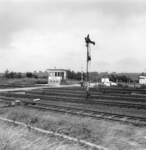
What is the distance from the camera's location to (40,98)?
1574 cm

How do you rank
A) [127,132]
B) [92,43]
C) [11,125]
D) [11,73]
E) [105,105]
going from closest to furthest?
[127,132] → [11,125] → [105,105] → [92,43] → [11,73]

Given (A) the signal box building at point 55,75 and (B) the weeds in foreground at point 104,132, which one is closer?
(B) the weeds in foreground at point 104,132

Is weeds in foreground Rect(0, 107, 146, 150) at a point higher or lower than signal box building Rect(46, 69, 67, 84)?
lower

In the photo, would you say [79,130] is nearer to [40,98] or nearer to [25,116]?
[25,116]

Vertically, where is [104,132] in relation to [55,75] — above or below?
below

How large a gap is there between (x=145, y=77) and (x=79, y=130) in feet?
97.0

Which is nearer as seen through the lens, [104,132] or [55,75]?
[104,132]

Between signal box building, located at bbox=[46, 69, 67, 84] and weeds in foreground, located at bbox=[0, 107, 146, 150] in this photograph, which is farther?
signal box building, located at bbox=[46, 69, 67, 84]

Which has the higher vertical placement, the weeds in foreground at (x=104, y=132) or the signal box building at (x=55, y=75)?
the signal box building at (x=55, y=75)

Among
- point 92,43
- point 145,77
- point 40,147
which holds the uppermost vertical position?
point 92,43

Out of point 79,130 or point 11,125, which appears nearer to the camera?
point 79,130

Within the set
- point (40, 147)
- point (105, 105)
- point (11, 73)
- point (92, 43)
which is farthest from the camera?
point (11, 73)

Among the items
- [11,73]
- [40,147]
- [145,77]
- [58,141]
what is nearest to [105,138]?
[58,141]

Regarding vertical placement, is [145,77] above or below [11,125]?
above
